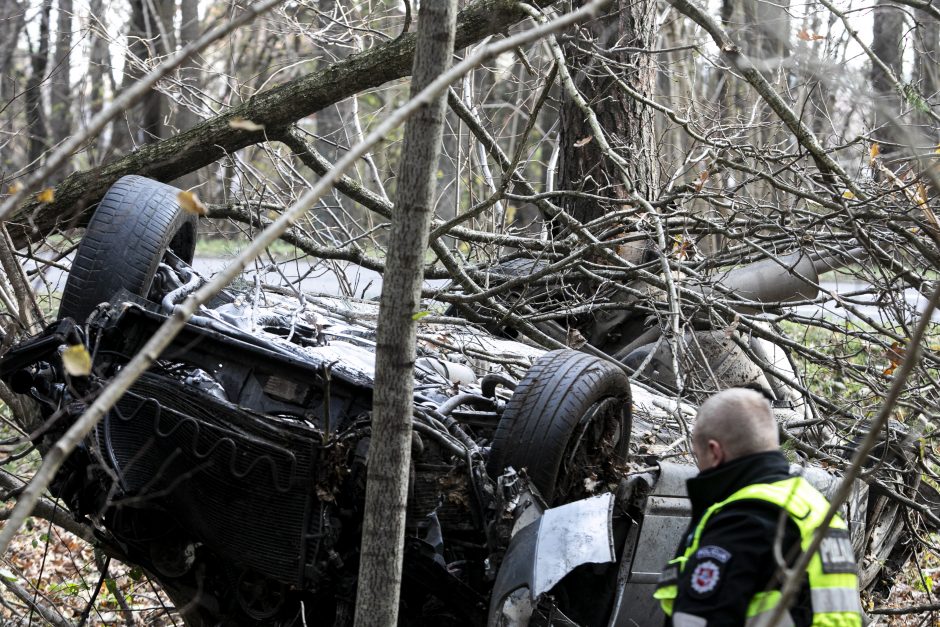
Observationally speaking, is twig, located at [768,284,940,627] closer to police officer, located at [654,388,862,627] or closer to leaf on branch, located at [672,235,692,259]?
police officer, located at [654,388,862,627]

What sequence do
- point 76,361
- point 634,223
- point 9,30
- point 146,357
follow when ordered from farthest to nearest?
point 9,30, point 634,223, point 76,361, point 146,357

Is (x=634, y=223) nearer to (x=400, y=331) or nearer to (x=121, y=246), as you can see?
(x=121, y=246)

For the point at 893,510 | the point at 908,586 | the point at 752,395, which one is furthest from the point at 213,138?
the point at 908,586

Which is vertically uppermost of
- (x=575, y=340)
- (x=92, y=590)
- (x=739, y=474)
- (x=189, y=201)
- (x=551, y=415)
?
(x=189, y=201)

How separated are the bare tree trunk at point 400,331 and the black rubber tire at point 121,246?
1629mm

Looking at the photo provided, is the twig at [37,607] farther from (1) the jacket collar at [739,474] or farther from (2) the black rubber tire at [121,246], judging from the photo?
(1) the jacket collar at [739,474]

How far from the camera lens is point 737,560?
2.20m

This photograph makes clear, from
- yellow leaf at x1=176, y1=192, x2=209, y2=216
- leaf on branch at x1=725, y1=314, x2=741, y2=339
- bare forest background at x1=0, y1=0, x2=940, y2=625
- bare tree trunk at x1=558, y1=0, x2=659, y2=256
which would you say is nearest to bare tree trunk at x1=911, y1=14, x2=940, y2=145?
bare forest background at x1=0, y1=0, x2=940, y2=625

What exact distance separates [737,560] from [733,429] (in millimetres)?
378

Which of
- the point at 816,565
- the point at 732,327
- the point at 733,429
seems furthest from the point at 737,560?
the point at 732,327

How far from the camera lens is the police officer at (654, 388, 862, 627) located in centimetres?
220

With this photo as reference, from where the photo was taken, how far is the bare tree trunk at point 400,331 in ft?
7.97

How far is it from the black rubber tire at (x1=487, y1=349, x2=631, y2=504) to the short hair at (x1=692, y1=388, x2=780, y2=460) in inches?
41.7

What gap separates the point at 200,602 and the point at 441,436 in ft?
4.14
